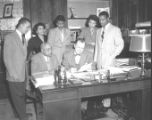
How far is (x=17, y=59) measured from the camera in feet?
10.6

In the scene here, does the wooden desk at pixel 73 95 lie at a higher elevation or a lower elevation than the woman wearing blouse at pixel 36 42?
lower

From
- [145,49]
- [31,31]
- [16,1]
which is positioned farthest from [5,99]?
[145,49]

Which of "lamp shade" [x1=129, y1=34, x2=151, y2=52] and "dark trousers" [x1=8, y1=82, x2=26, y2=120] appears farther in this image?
"dark trousers" [x1=8, y1=82, x2=26, y2=120]

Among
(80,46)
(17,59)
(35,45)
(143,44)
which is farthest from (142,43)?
(35,45)

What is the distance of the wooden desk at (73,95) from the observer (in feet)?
8.02

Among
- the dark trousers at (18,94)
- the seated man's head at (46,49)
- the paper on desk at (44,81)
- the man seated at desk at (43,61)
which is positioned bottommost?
the dark trousers at (18,94)

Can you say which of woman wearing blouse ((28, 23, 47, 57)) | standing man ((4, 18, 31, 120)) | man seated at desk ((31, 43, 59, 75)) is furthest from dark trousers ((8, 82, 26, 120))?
woman wearing blouse ((28, 23, 47, 57))

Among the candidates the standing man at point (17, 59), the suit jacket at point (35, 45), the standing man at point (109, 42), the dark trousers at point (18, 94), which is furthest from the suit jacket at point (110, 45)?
the dark trousers at point (18, 94)

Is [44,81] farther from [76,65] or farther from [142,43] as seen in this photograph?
[142,43]

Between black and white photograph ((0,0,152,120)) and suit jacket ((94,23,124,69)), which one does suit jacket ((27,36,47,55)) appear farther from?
suit jacket ((94,23,124,69))

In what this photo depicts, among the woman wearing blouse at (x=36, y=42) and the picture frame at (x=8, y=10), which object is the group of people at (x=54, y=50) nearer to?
the woman wearing blouse at (x=36, y=42)

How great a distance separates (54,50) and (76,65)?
947mm

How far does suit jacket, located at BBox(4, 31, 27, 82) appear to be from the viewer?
10.5ft

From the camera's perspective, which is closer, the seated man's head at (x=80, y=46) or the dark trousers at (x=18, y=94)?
the dark trousers at (x=18, y=94)
